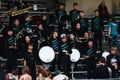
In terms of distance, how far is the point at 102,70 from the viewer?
51.4 feet

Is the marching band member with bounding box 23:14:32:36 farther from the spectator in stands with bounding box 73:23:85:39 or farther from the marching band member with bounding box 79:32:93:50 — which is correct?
the marching band member with bounding box 79:32:93:50

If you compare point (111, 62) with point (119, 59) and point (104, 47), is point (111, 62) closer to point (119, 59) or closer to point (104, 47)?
point (119, 59)

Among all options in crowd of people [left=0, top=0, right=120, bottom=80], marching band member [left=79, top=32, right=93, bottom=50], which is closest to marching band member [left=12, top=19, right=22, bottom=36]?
crowd of people [left=0, top=0, right=120, bottom=80]

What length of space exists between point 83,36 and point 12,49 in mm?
3093

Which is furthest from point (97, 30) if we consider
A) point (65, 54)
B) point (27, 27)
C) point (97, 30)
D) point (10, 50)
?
point (10, 50)

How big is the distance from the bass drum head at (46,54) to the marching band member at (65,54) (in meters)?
0.43

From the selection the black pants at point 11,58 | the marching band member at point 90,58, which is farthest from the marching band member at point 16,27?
the marching band member at point 90,58

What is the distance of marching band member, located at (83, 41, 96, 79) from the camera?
17.1 metres

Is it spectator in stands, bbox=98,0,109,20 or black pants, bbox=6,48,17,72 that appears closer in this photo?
black pants, bbox=6,48,17,72

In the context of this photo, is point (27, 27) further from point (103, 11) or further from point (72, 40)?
point (103, 11)

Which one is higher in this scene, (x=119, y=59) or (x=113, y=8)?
(x=113, y=8)

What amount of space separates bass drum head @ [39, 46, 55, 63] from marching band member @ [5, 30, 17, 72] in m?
1.08

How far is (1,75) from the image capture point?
1420cm

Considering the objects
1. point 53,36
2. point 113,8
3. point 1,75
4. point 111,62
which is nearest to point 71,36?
point 53,36
